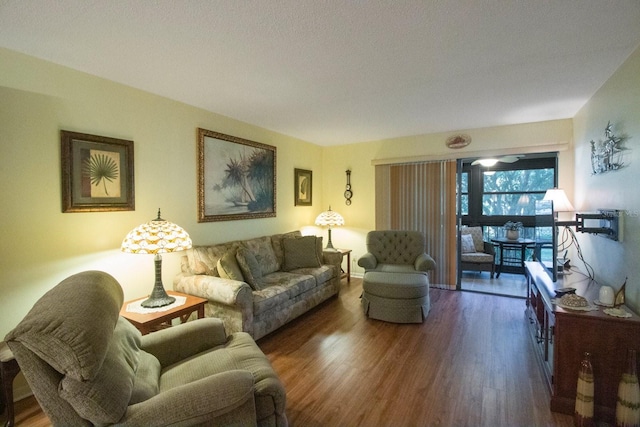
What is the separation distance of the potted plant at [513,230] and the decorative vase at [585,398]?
3.78 metres

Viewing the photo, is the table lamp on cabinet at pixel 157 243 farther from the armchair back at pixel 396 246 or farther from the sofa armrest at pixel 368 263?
the armchair back at pixel 396 246

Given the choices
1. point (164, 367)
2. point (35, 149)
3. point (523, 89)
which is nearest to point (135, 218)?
point (35, 149)

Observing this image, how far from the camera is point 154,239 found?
236 centimetres

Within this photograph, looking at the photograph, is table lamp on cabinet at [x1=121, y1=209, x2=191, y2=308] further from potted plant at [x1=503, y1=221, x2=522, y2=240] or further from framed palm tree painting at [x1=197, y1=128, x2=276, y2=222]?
potted plant at [x1=503, y1=221, x2=522, y2=240]

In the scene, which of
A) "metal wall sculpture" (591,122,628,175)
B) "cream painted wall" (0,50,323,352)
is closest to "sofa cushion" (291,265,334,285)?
"cream painted wall" (0,50,323,352)

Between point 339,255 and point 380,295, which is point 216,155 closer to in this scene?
point 339,255

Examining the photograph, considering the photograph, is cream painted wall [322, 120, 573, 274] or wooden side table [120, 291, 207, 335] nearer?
wooden side table [120, 291, 207, 335]

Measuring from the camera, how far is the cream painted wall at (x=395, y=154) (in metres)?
3.94

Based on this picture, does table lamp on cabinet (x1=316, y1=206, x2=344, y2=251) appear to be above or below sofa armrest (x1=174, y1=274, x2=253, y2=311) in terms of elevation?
above

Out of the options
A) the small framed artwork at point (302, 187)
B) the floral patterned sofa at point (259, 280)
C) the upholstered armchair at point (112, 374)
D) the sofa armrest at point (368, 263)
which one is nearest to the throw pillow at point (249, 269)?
the floral patterned sofa at point (259, 280)

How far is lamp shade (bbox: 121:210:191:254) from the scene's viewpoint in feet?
7.62

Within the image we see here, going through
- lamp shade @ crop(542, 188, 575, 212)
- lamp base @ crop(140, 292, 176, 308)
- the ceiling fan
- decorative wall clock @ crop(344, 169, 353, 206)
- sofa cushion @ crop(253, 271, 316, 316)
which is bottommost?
sofa cushion @ crop(253, 271, 316, 316)

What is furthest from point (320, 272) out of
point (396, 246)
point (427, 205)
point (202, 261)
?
point (427, 205)

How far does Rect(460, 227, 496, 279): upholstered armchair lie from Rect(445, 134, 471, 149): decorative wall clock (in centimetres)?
137
